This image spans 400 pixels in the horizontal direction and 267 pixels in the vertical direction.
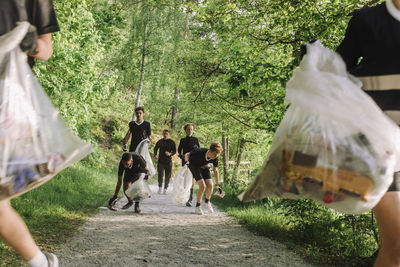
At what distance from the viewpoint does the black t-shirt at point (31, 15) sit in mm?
1700

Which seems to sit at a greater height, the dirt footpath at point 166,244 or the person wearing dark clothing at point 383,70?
the person wearing dark clothing at point 383,70

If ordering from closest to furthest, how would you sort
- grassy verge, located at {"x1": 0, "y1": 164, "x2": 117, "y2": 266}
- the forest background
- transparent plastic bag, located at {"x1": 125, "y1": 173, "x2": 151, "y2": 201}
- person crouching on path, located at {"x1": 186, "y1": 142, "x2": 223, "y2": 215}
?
1. grassy verge, located at {"x1": 0, "y1": 164, "x2": 117, "y2": 266}
2. the forest background
3. transparent plastic bag, located at {"x1": 125, "y1": 173, "x2": 151, "y2": 201}
4. person crouching on path, located at {"x1": 186, "y1": 142, "x2": 223, "y2": 215}

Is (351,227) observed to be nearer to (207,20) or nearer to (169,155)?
(207,20)

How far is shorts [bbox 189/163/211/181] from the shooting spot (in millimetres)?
7871

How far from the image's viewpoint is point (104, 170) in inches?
607

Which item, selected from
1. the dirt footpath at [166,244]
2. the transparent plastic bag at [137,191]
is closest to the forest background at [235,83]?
the dirt footpath at [166,244]

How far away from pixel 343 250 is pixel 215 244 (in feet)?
5.34

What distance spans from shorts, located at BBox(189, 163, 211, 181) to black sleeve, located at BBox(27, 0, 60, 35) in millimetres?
6174

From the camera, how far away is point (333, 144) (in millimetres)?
1584

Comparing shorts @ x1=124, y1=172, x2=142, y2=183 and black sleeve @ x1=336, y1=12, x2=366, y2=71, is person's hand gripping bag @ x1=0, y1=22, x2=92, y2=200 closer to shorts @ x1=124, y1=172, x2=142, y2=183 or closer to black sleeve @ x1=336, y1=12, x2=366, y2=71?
black sleeve @ x1=336, y1=12, x2=366, y2=71

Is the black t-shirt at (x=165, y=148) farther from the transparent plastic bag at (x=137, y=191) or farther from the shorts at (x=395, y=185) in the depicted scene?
the shorts at (x=395, y=185)

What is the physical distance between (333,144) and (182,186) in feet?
23.0

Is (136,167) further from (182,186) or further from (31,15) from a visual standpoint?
(31,15)

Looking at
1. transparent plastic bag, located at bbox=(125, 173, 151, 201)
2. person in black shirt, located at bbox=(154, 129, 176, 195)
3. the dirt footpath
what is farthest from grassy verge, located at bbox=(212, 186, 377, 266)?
person in black shirt, located at bbox=(154, 129, 176, 195)
